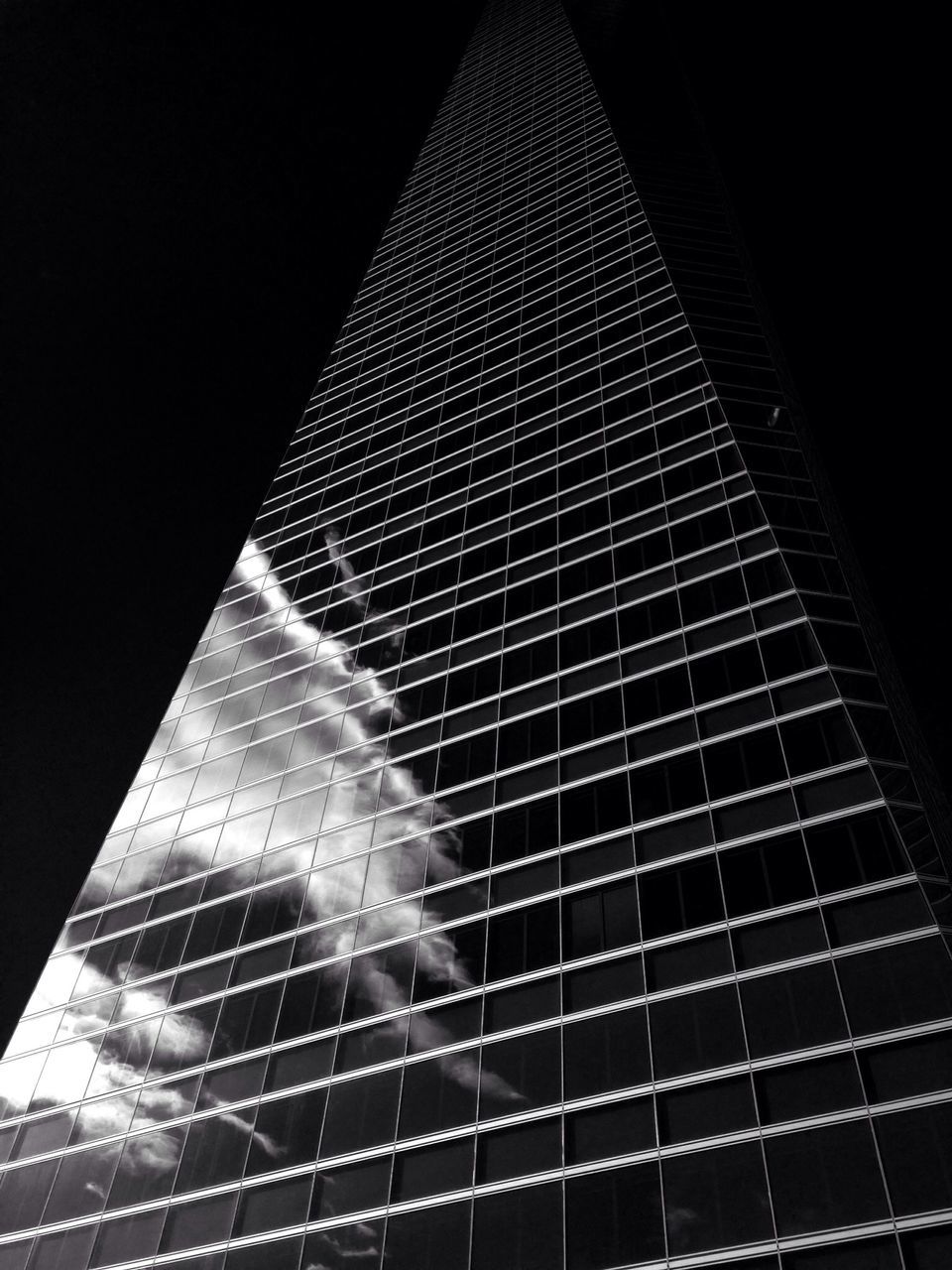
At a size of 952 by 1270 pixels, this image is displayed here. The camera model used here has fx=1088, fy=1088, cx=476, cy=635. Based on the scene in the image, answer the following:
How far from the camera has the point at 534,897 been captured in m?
39.3

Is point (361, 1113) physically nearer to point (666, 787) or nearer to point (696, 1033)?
point (696, 1033)

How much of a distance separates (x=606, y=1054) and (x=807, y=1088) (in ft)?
20.6

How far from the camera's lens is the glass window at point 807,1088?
2841 cm

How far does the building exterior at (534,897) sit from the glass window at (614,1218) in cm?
11

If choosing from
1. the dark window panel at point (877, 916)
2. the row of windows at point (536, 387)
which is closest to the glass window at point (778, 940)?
the dark window panel at point (877, 916)

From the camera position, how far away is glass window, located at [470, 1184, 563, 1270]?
29.2 meters

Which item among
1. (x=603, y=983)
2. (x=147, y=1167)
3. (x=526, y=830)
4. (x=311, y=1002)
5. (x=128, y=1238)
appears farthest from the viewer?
(x=526, y=830)

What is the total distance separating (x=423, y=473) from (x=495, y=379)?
1002 centimetres

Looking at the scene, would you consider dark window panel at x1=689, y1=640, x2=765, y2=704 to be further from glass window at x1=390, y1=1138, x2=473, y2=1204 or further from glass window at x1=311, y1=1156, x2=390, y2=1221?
glass window at x1=311, y1=1156, x2=390, y2=1221

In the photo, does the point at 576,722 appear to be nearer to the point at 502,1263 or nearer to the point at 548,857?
the point at 548,857

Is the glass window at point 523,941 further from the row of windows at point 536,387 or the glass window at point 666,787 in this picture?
the row of windows at point 536,387

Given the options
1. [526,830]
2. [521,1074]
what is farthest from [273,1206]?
[526,830]

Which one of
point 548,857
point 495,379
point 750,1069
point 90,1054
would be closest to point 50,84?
point 548,857

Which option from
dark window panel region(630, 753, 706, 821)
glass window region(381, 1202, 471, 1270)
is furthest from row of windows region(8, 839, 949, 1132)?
glass window region(381, 1202, 471, 1270)
